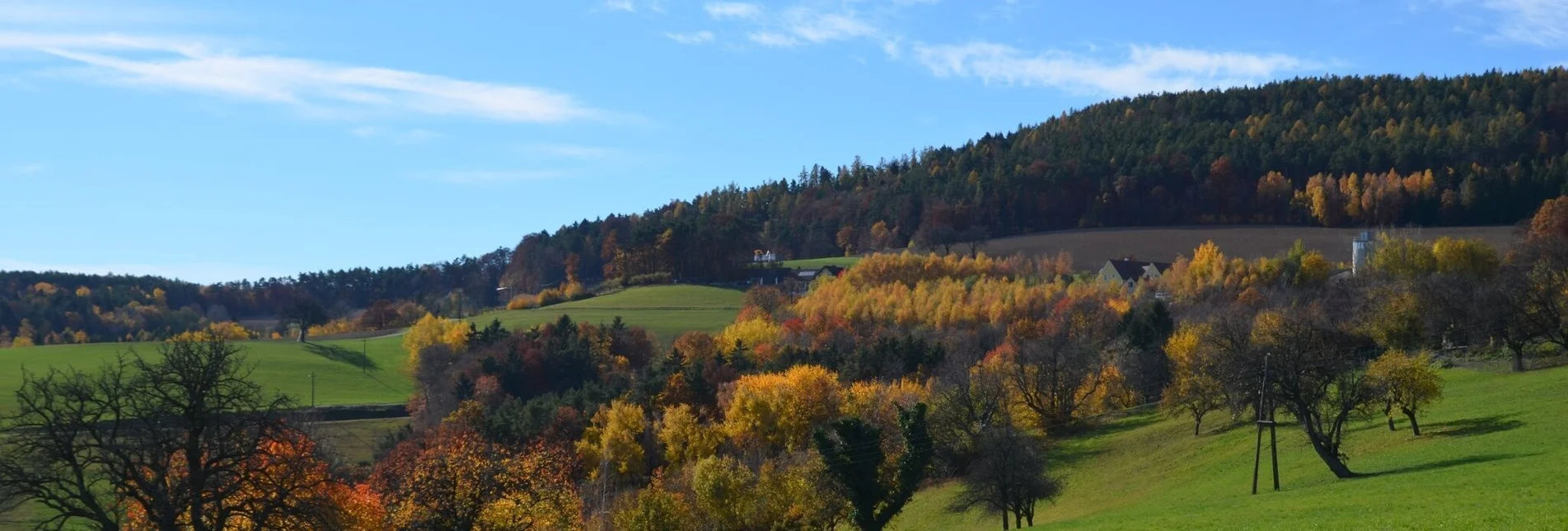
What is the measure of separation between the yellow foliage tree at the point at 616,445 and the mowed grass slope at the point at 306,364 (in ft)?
88.3

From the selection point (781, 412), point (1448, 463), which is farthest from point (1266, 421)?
point (781, 412)

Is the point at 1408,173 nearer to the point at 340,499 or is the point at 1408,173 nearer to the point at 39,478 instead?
the point at 340,499

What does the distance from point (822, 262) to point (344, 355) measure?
77.9 meters

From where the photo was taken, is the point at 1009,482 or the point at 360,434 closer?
the point at 1009,482

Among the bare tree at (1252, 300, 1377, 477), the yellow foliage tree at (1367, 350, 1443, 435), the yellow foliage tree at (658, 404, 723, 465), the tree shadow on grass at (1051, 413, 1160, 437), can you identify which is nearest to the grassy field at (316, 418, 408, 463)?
the yellow foliage tree at (658, 404, 723, 465)

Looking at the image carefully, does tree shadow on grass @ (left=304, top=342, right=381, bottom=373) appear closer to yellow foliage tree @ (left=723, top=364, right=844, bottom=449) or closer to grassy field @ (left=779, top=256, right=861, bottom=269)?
yellow foliage tree @ (left=723, top=364, right=844, bottom=449)

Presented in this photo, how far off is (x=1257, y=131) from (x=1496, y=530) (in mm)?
182178

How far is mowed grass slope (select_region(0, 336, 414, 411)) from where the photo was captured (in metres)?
105

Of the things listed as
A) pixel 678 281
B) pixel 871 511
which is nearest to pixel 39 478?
pixel 871 511

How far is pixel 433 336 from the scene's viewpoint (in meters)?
131

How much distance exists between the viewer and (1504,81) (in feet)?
637

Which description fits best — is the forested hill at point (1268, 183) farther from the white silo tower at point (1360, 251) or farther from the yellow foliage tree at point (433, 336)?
the yellow foliage tree at point (433, 336)

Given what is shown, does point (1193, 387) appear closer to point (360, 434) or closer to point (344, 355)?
point (360, 434)

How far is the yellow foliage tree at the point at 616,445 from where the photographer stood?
80250mm
